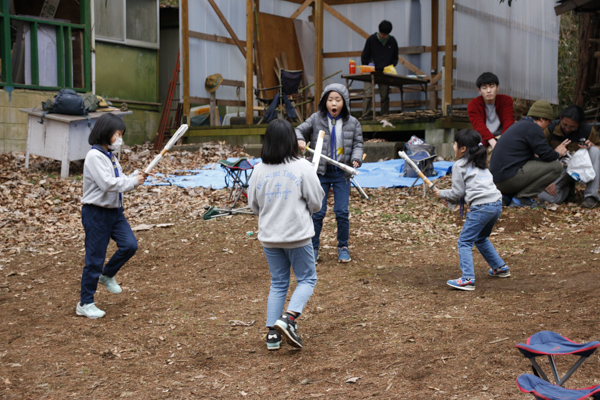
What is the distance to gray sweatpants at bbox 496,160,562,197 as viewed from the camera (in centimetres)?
812

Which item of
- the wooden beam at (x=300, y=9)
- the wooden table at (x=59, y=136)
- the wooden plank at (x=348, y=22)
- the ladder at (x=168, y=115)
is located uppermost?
the wooden beam at (x=300, y=9)

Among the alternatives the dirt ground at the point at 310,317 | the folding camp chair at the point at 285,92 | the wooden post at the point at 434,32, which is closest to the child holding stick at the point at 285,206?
the dirt ground at the point at 310,317

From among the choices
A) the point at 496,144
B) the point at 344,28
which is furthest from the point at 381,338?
the point at 344,28

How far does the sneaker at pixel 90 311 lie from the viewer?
4.90 metres

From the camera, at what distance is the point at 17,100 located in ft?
42.7

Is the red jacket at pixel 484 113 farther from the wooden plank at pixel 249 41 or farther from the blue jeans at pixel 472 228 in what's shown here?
the wooden plank at pixel 249 41

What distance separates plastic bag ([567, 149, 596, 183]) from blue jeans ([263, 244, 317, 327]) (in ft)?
18.9

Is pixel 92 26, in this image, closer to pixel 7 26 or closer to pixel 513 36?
pixel 7 26

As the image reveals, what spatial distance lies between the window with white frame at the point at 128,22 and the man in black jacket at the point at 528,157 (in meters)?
12.0

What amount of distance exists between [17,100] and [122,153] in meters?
2.54

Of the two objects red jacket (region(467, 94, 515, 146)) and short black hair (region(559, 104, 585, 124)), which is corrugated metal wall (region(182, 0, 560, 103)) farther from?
short black hair (region(559, 104, 585, 124))

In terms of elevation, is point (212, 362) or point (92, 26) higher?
point (92, 26)

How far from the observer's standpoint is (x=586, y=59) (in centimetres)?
1293

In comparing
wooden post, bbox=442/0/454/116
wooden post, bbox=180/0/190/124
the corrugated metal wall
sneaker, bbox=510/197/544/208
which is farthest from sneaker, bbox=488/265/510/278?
wooden post, bbox=180/0/190/124
